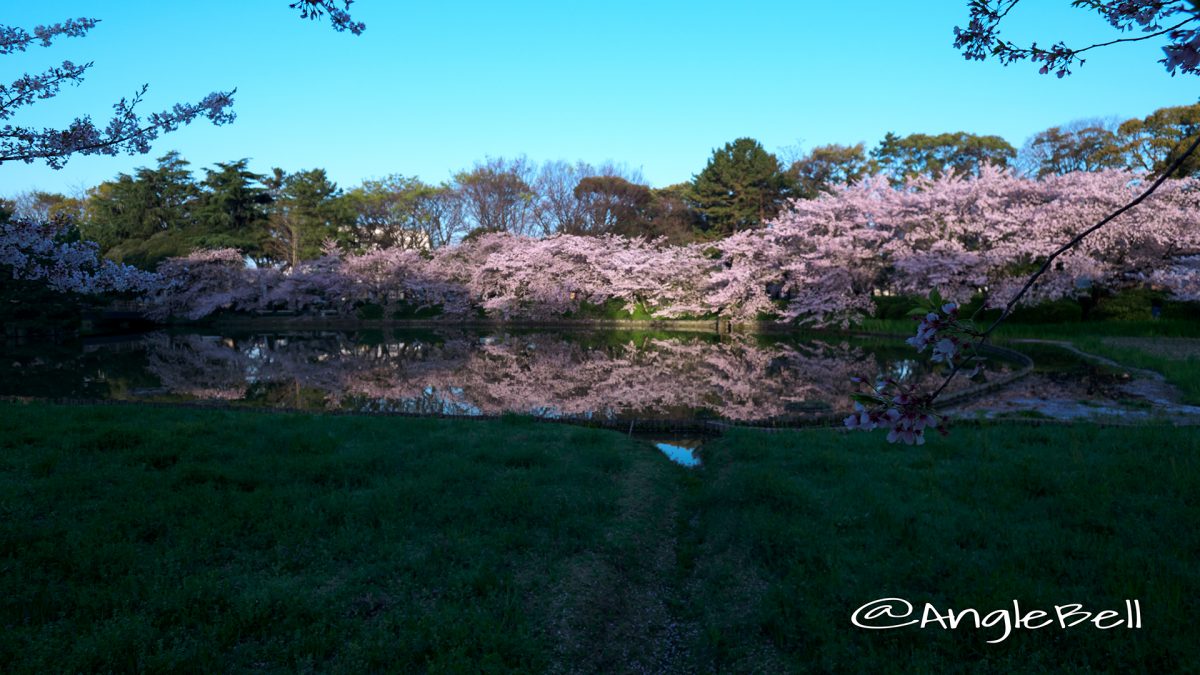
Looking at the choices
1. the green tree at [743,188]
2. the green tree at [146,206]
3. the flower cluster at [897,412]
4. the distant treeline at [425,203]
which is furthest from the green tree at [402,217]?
the flower cluster at [897,412]

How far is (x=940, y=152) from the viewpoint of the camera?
4972cm

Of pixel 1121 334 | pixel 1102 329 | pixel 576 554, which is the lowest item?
pixel 576 554

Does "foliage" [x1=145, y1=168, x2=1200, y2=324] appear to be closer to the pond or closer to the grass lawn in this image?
the pond

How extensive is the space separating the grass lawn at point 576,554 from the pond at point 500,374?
12.9 ft

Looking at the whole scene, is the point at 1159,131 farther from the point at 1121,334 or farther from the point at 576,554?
the point at 576,554

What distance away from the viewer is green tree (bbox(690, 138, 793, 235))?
144 feet

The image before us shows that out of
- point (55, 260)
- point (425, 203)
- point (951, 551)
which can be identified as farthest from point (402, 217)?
point (951, 551)

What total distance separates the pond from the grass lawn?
3921 mm

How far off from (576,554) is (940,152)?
178ft

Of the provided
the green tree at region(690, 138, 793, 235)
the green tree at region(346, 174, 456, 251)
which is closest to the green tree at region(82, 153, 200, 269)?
the green tree at region(346, 174, 456, 251)

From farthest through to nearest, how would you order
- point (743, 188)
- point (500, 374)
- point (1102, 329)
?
A: point (743, 188)
point (1102, 329)
point (500, 374)

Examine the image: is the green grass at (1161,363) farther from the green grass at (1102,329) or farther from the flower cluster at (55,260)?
the flower cluster at (55,260)

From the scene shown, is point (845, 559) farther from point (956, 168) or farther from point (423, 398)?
point (956, 168)

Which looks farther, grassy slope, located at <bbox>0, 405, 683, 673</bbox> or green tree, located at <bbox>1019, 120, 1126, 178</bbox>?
green tree, located at <bbox>1019, 120, 1126, 178</bbox>
